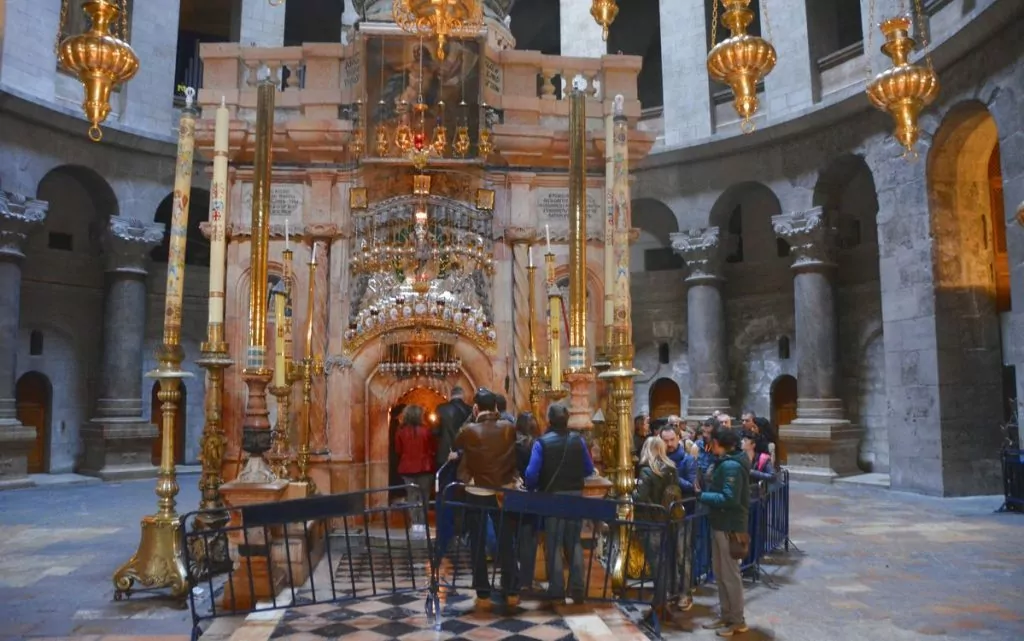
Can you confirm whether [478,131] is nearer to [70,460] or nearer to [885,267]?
[885,267]

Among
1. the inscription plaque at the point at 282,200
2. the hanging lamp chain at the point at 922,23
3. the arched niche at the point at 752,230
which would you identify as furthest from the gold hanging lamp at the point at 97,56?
the arched niche at the point at 752,230

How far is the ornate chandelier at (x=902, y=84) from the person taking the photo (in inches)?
376

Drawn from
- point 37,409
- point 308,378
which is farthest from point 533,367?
point 37,409

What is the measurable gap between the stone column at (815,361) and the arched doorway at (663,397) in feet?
14.8

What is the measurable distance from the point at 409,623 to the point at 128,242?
15.4 m

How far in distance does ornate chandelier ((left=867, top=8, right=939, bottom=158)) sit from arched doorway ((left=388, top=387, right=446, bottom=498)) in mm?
6855

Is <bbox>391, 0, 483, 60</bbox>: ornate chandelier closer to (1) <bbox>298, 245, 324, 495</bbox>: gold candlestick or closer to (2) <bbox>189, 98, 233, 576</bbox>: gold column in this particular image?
(2) <bbox>189, 98, 233, 576</bbox>: gold column

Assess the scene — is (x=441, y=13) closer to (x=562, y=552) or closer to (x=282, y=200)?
(x=282, y=200)

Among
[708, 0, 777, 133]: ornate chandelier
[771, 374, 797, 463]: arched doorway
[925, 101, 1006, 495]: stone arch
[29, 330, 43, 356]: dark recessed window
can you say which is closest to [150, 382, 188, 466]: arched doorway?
[29, 330, 43, 356]: dark recessed window

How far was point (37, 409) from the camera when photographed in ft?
61.2

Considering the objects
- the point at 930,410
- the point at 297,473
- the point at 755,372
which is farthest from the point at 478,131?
the point at 755,372

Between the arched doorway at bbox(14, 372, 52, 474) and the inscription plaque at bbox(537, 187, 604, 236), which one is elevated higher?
the inscription plaque at bbox(537, 187, 604, 236)

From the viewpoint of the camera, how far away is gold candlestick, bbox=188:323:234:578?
23.6 ft

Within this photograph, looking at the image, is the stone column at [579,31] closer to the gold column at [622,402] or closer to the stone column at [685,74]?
the stone column at [685,74]
